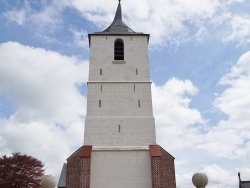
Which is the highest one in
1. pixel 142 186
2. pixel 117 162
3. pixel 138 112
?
pixel 138 112

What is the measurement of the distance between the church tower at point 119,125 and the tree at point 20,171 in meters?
10.1

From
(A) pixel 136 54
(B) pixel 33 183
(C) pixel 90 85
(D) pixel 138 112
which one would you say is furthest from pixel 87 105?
(B) pixel 33 183

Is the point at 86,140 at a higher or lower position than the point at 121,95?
lower

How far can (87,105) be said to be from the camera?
19.0 metres

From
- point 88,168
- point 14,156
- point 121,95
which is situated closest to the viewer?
point 88,168

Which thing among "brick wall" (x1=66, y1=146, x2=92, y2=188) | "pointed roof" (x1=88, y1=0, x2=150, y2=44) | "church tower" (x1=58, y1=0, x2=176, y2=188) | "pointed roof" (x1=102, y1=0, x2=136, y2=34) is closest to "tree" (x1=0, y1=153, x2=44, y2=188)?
Answer: "church tower" (x1=58, y1=0, x2=176, y2=188)

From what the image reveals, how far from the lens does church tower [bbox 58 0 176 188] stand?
16.9m

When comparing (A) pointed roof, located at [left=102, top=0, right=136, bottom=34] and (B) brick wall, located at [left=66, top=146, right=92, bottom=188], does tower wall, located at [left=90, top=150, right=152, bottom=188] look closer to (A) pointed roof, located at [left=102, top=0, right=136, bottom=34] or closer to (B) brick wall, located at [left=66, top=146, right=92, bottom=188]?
(B) brick wall, located at [left=66, top=146, right=92, bottom=188]

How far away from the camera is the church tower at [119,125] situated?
1688 centimetres

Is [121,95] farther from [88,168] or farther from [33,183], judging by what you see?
[33,183]

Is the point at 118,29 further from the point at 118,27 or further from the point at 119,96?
the point at 119,96

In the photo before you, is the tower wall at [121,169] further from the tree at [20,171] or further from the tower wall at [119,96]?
the tree at [20,171]

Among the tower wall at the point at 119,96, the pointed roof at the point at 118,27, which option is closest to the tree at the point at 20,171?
the tower wall at the point at 119,96

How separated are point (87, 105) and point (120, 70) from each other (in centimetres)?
302
